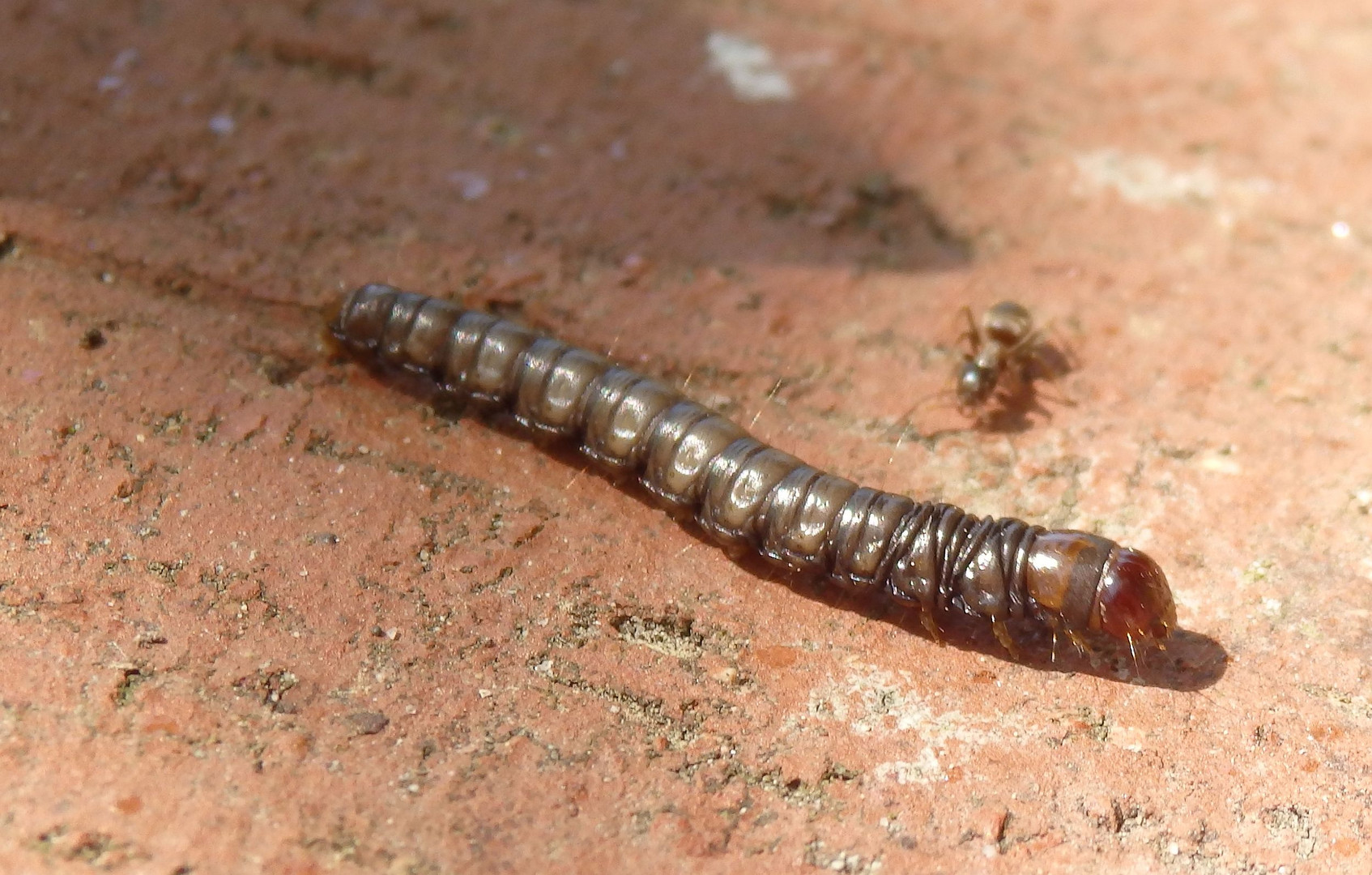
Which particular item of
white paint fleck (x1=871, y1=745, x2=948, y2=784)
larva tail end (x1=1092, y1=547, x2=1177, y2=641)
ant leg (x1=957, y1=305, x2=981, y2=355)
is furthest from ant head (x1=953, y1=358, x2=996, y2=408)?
white paint fleck (x1=871, y1=745, x2=948, y2=784)

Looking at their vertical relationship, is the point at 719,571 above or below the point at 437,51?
below

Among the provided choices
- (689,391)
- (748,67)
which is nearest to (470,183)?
(689,391)

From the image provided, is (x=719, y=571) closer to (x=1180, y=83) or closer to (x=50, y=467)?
(x=50, y=467)

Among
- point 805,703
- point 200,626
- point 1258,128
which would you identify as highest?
point 1258,128

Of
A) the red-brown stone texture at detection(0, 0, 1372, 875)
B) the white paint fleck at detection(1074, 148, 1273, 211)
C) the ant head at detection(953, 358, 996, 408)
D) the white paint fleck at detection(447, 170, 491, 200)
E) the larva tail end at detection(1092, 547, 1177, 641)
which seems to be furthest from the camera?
the white paint fleck at detection(1074, 148, 1273, 211)

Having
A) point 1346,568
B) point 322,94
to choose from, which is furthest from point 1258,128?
point 322,94

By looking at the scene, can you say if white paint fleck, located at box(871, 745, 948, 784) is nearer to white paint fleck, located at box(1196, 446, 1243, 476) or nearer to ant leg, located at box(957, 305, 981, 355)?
white paint fleck, located at box(1196, 446, 1243, 476)
